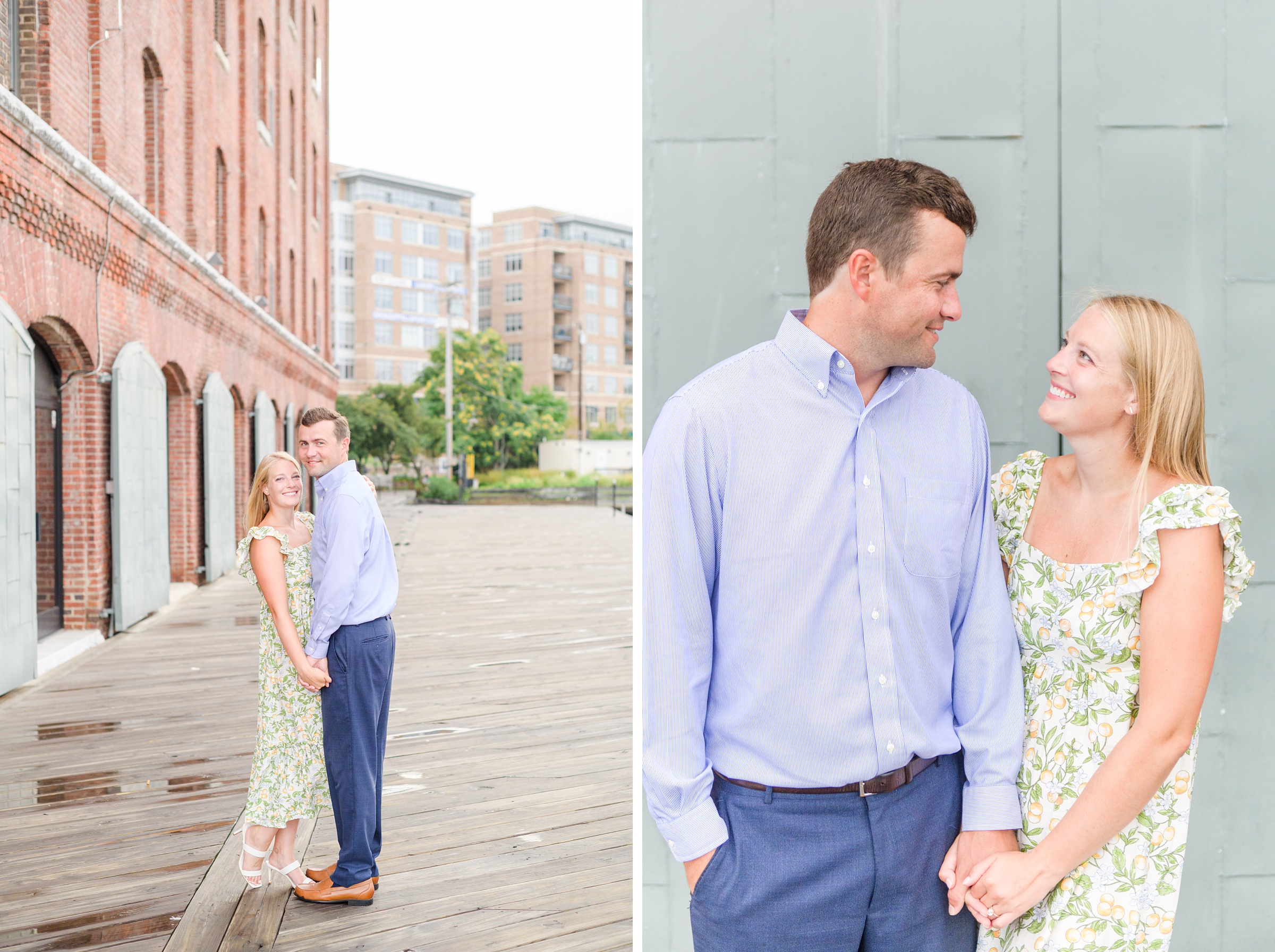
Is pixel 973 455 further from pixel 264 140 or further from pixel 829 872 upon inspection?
pixel 264 140

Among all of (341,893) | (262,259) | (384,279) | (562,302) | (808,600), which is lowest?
(341,893)

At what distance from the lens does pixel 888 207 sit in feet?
5.75

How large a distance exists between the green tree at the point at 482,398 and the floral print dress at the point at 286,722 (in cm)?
4394

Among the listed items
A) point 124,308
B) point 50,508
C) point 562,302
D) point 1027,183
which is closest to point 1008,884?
point 1027,183

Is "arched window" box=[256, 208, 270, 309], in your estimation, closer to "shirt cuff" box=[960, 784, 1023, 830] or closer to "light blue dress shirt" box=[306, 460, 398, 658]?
"light blue dress shirt" box=[306, 460, 398, 658]

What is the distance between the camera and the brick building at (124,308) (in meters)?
8.34

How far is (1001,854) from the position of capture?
179 centimetres

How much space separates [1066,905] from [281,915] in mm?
3216

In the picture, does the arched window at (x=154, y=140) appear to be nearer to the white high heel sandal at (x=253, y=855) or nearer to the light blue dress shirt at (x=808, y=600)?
the white high heel sandal at (x=253, y=855)

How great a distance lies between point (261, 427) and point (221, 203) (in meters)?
4.21

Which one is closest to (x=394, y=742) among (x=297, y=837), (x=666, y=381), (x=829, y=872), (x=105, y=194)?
(x=297, y=837)

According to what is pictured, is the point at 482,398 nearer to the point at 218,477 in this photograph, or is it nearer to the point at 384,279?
the point at 384,279

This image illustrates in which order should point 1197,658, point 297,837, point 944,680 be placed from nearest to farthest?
point 1197,658 < point 944,680 < point 297,837

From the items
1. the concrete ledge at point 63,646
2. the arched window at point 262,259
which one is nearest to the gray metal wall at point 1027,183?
the concrete ledge at point 63,646
